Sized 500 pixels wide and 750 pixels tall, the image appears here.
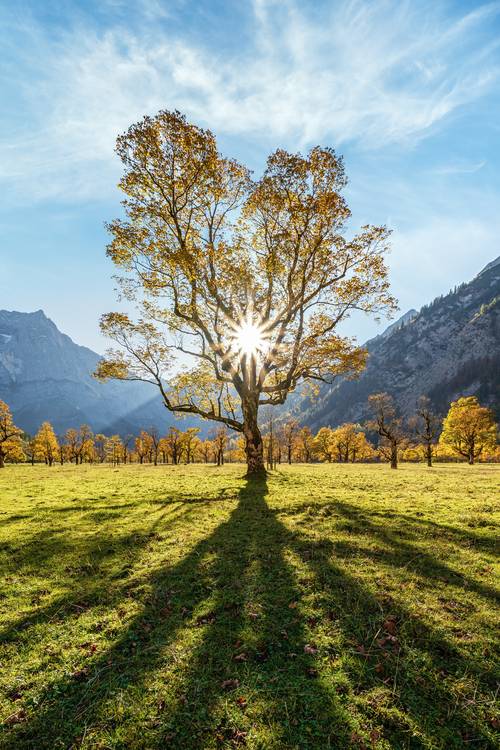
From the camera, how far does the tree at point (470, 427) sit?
199 ft

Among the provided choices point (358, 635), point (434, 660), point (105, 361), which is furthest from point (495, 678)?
point (105, 361)

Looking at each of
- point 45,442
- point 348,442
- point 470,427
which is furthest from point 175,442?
point 470,427

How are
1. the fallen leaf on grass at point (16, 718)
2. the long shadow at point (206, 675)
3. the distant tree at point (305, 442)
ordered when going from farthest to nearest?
1. the distant tree at point (305, 442)
2. the fallen leaf on grass at point (16, 718)
3. the long shadow at point (206, 675)

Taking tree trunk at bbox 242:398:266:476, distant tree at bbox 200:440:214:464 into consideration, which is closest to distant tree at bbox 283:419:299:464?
distant tree at bbox 200:440:214:464

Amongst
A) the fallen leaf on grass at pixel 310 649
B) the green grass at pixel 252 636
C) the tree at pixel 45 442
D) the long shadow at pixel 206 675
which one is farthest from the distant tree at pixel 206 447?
the fallen leaf on grass at pixel 310 649

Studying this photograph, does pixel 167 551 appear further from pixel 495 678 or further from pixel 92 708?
pixel 495 678

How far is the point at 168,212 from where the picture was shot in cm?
2191

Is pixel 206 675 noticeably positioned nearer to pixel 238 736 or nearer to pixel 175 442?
pixel 238 736

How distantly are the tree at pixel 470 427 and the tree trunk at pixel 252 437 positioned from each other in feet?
172

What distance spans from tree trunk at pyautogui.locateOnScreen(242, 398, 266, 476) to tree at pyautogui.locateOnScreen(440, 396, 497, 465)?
5249cm

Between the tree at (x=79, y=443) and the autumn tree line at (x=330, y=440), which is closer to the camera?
the autumn tree line at (x=330, y=440)

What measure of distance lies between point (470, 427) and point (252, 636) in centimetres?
6818

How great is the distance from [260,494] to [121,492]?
8.78 metres

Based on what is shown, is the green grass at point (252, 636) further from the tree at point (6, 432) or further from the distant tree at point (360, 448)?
the distant tree at point (360, 448)
